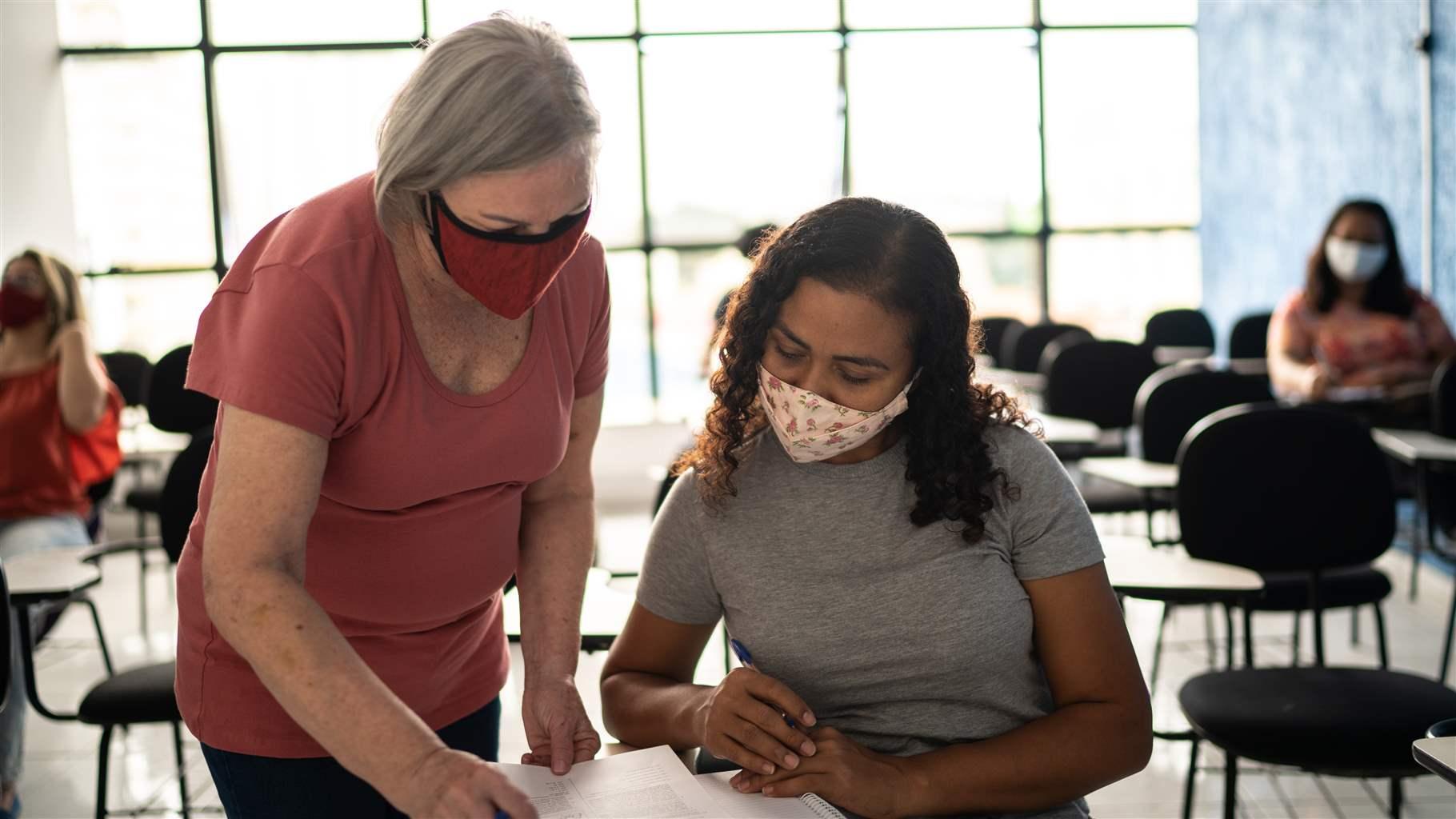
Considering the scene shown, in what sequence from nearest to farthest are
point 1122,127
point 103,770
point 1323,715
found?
point 1323,715 < point 103,770 < point 1122,127

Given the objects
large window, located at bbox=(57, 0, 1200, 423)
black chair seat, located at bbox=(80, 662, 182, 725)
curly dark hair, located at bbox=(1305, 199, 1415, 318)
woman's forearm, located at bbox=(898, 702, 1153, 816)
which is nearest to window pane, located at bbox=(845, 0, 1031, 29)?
large window, located at bbox=(57, 0, 1200, 423)

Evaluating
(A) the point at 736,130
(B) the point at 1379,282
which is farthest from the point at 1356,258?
(A) the point at 736,130

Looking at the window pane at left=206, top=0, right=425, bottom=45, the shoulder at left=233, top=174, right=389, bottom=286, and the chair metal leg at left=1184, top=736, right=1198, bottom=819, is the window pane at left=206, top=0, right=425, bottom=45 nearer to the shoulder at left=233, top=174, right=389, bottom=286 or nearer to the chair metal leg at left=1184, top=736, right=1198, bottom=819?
the chair metal leg at left=1184, top=736, right=1198, bottom=819

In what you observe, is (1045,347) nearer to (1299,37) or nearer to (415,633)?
(1299,37)

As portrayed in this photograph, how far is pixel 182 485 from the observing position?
2.38 m

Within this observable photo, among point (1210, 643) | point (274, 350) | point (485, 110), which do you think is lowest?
point (1210, 643)

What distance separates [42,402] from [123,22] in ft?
13.3

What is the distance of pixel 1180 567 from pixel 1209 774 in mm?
890

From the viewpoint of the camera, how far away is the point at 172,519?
94.0 inches

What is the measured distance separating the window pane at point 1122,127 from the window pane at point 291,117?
381 cm

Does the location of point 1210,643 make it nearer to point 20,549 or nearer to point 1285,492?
point 1285,492

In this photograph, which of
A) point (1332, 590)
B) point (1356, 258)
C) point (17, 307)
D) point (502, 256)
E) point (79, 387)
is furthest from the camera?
point (1356, 258)

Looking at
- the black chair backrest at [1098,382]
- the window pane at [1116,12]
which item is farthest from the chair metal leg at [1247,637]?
the window pane at [1116,12]

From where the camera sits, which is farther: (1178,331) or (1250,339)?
(1178,331)
